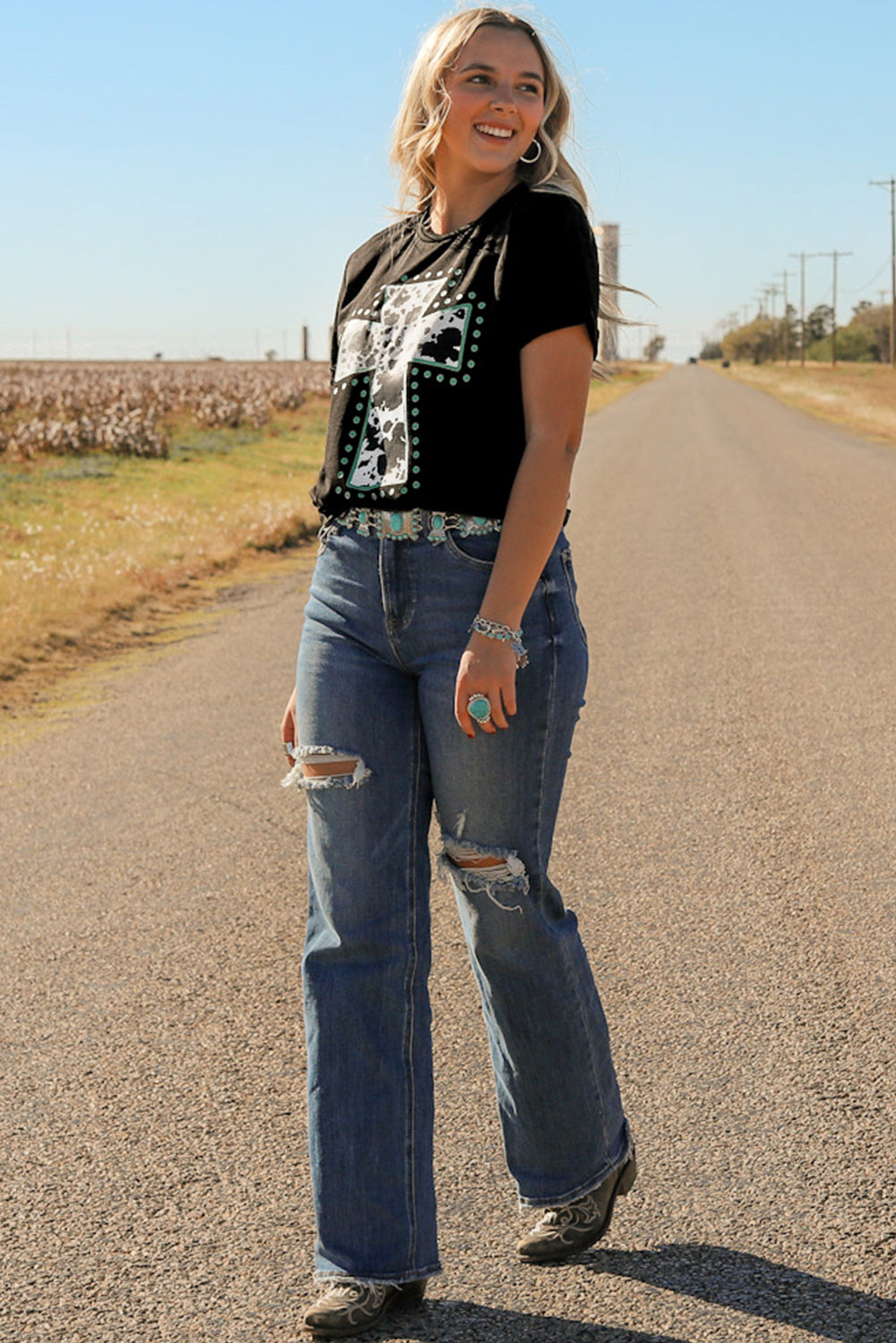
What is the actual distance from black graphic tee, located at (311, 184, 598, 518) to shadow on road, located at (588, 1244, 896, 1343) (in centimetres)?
125

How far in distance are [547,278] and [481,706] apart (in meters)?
0.62

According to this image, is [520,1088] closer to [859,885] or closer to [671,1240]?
[671,1240]

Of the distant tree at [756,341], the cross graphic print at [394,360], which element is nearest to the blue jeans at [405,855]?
the cross graphic print at [394,360]

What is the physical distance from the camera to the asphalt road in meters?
2.38

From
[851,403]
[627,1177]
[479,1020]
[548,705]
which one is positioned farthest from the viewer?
[851,403]

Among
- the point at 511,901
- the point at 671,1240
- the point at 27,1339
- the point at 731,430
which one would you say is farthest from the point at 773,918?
the point at 731,430

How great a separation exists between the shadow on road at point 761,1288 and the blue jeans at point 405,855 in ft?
1.17

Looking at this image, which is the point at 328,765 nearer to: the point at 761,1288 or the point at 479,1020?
the point at 761,1288

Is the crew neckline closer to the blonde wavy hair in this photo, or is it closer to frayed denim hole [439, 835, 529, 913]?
the blonde wavy hair

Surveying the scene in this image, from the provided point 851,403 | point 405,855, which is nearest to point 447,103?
point 405,855

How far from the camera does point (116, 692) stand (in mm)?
7312

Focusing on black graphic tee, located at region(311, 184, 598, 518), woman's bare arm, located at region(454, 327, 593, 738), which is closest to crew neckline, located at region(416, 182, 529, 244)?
black graphic tee, located at region(311, 184, 598, 518)

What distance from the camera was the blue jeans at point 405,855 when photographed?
7.34ft

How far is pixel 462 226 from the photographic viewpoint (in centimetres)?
234
